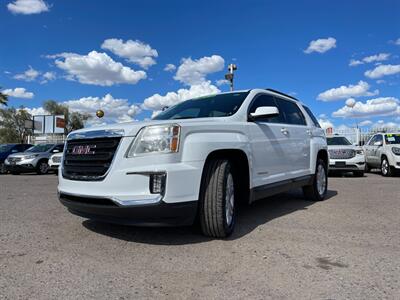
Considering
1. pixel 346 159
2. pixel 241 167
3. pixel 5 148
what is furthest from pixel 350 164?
pixel 5 148

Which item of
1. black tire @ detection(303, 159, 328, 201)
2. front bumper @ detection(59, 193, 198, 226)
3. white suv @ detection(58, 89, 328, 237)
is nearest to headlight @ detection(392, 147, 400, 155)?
black tire @ detection(303, 159, 328, 201)

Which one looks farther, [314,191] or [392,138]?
[392,138]

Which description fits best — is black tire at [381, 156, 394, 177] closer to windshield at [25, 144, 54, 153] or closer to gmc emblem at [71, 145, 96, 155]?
gmc emblem at [71, 145, 96, 155]

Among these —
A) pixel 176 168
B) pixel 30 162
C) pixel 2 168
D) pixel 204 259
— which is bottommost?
pixel 2 168

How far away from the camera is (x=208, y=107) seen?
5125mm

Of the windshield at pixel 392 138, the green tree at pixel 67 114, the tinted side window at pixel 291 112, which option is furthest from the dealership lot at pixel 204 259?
the green tree at pixel 67 114

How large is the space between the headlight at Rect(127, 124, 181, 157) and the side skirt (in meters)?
1.47

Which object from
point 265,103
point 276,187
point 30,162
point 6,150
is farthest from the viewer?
point 6,150

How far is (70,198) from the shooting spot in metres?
4.07

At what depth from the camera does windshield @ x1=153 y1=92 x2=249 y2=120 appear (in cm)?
483

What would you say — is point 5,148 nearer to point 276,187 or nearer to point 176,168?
point 276,187

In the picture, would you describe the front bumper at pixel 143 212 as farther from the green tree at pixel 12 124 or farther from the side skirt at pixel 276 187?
the green tree at pixel 12 124

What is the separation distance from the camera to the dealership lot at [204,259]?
A: 108 inches

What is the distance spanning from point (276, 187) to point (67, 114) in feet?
206
